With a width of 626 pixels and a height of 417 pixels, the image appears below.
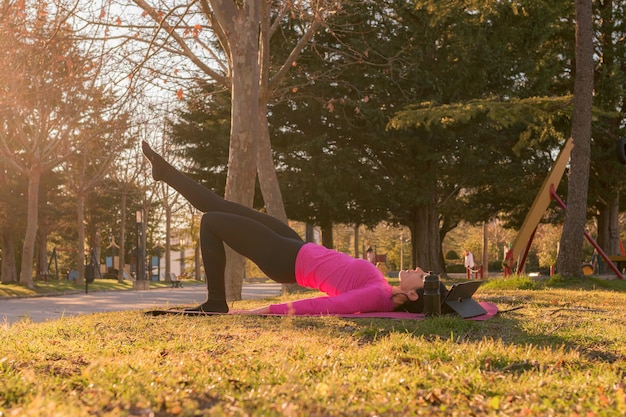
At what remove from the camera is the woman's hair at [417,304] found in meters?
7.47

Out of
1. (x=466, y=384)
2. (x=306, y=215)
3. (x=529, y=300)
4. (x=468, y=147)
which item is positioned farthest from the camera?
(x=306, y=215)

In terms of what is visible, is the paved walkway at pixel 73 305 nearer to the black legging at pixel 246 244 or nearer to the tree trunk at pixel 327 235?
the black legging at pixel 246 244

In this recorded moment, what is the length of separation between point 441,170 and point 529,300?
654 inches

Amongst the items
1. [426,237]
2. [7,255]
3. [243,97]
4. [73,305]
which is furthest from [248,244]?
[7,255]

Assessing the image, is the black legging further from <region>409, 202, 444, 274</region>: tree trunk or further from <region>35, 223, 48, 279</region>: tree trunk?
<region>35, 223, 48, 279</region>: tree trunk

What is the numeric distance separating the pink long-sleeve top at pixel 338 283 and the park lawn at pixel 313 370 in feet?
2.25

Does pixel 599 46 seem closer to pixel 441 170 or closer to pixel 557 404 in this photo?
pixel 441 170

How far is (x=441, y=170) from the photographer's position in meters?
27.0

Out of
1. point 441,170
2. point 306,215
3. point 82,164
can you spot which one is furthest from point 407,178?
point 82,164

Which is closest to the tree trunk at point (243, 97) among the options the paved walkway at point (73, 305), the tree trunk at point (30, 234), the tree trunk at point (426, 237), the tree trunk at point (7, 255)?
the paved walkway at point (73, 305)

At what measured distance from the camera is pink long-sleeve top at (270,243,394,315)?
24.1 ft

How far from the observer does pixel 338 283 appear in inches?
299

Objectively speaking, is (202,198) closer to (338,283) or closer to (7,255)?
(338,283)

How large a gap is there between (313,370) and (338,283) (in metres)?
3.55
